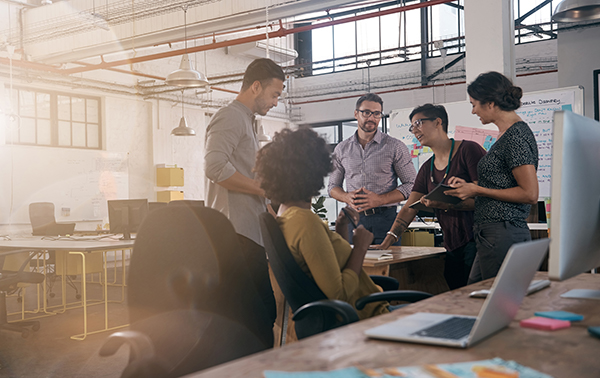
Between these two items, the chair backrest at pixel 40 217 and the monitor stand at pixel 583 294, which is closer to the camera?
the monitor stand at pixel 583 294

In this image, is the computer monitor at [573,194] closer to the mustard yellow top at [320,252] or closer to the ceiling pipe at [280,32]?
the mustard yellow top at [320,252]

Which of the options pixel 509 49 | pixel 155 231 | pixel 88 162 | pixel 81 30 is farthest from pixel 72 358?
pixel 88 162

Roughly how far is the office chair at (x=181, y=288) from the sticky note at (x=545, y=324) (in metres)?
0.76

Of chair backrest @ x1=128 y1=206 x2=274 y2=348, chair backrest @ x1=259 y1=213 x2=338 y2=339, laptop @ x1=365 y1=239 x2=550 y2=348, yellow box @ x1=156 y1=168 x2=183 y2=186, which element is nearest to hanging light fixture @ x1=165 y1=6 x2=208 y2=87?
chair backrest @ x1=259 y1=213 x2=338 y2=339

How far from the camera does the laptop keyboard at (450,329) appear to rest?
3.33ft

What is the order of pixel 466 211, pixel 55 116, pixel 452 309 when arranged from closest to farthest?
pixel 452 309 < pixel 466 211 < pixel 55 116

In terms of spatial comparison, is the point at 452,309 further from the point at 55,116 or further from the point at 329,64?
the point at 329,64

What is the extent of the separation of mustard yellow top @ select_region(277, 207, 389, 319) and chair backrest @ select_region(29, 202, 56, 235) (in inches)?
259

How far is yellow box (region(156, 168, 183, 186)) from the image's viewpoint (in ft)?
34.2

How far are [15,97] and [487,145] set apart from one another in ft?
25.0

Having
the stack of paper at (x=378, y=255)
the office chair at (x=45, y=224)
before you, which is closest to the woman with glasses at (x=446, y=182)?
A: the stack of paper at (x=378, y=255)

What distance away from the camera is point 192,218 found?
144 centimetres

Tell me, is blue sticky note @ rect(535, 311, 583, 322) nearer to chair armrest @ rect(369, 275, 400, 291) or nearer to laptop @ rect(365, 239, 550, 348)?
laptop @ rect(365, 239, 550, 348)

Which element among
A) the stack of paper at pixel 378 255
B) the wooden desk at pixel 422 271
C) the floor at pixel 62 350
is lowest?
the floor at pixel 62 350
